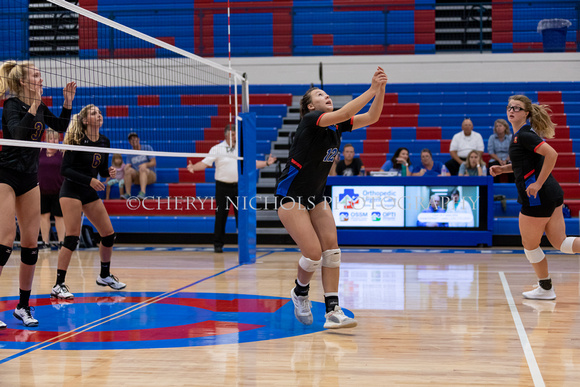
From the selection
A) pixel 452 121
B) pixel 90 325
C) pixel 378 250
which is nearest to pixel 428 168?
pixel 378 250

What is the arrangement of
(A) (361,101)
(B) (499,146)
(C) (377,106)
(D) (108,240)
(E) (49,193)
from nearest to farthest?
(A) (361,101), (C) (377,106), (D) (108,240), (E) (49,193), (B) (499,146)

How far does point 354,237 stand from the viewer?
1007 cm

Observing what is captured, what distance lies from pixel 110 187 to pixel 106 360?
8.47 metres

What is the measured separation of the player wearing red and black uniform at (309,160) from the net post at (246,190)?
12.3 feet

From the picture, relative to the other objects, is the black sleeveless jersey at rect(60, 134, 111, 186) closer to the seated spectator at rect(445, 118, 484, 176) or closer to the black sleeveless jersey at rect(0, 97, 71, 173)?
the black sleeveless jersey at rect(0, 97, 71, 173)

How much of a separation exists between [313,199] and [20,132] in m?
2.00

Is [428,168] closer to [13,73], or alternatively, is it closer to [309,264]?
[309,264]

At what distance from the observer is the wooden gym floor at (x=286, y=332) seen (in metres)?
3.41

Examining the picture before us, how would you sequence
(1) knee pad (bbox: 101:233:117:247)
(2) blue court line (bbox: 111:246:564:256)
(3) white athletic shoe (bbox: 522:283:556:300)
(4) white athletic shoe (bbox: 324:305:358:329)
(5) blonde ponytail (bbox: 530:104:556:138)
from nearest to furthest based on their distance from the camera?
1. (4) white athletic shoe (bbox: 324:305:358:329)
2. (5) blonde ponytail (bbox: 530:104:556:138)
3. (3) white athletic shoe (bbox: 522:283:556:300)
4. (1) knee pad (bbox: 101:233:117:247)
5. (2) blue court line (bbox: 111:246:564:256)

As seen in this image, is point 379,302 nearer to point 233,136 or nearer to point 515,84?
point 233,136

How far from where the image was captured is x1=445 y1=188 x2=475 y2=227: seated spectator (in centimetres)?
984

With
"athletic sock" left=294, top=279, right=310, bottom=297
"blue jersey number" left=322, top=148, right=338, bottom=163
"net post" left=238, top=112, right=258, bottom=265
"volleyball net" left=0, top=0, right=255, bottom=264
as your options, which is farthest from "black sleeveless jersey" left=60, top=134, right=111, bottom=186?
"volleyball net" left=0, top=0, right=255, bottom=264

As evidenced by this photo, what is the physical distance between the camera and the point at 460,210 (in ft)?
32.3

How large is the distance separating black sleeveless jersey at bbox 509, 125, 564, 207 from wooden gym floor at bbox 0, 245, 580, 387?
2.83 feet
